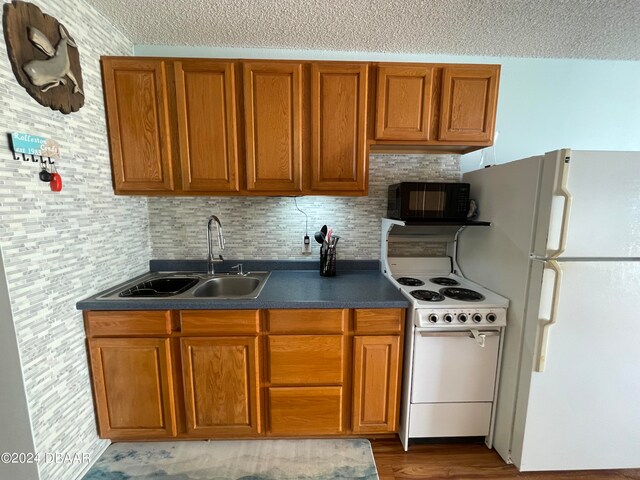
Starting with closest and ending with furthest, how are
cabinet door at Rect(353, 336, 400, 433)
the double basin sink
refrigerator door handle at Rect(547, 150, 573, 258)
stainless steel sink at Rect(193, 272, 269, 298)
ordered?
refrigerator door handle at Rect(547, 150, 573, 258), cabinet door at Rect(353, 336, 400, 433), the double basin sink, stainless steel sink at Rect(193, 272, 269, 298)

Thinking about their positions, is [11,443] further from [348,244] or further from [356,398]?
[348,244]

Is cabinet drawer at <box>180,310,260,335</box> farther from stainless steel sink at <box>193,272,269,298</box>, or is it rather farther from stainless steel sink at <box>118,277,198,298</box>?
stainless steel sink at <box>193,272,269,298</box>

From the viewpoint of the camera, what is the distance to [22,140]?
1.09 meters

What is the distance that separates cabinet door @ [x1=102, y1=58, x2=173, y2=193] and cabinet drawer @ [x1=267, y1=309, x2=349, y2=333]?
108cm

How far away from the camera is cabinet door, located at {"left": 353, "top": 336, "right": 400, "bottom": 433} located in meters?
1.53

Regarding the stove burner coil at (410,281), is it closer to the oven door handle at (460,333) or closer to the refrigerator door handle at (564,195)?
the oven door handle at (460,333)

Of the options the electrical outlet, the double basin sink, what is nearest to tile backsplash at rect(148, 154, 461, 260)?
the electrical outlet

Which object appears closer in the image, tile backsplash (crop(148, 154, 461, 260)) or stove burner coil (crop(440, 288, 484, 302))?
stove burner coil (crop(440, 288, 484, 302))

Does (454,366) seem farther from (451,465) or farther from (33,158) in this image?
(33,158)

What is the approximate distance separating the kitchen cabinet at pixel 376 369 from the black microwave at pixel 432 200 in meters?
0.65

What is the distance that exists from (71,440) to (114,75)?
2.02 meters

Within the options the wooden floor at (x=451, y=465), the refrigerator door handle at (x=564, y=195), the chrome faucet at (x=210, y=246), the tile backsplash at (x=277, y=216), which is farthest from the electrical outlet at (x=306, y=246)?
the refrigerator door handle at (x=564, y=195)

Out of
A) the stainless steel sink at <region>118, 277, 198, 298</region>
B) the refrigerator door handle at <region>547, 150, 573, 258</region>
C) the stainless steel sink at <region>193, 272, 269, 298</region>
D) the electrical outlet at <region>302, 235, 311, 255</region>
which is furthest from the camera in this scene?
the electrical outlet at <region>302, 235, 311, 255</region>

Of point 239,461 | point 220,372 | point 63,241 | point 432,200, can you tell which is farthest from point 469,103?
point 239,461
